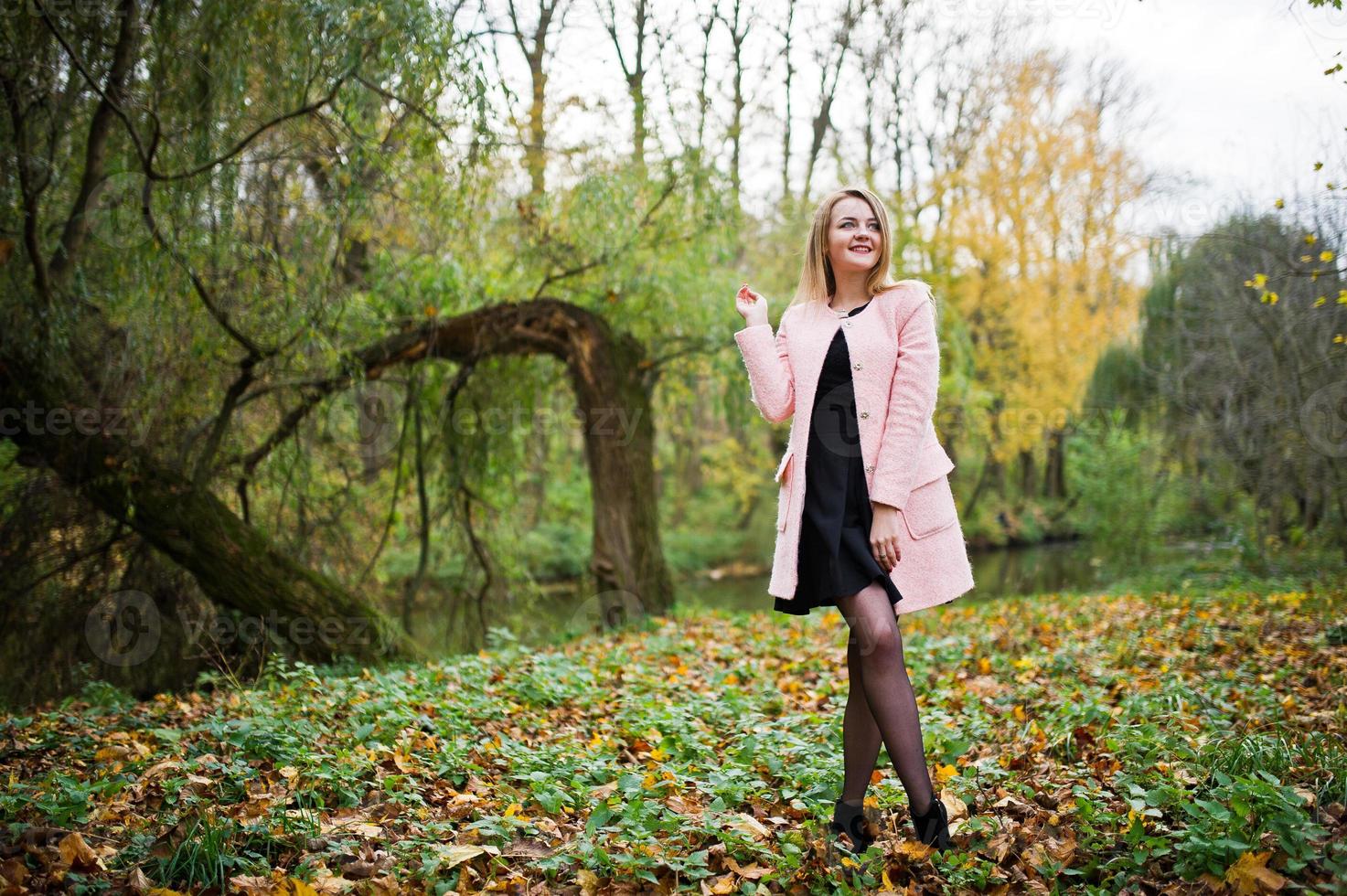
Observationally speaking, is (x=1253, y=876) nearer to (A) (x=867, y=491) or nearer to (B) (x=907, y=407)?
(A) (x=867, y=491)

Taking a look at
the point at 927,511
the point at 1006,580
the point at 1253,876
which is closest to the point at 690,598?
the point at 1006,580

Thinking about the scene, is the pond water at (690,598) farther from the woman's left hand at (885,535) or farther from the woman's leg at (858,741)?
the woman's left hand at (885,535)

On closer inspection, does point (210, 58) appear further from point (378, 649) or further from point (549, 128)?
point (378, 649)

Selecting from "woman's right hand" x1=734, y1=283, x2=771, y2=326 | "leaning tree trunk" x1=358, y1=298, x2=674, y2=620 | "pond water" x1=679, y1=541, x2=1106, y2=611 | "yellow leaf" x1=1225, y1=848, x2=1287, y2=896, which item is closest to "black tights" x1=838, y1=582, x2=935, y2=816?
"yellow leaf" x1=1225, y1=848, x2=1287, y2=896

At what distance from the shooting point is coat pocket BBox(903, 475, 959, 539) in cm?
268

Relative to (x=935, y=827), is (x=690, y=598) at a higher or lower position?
lower

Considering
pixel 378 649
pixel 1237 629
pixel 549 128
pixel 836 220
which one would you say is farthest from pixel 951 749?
pixel 549 128

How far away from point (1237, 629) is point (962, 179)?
41.2 feet

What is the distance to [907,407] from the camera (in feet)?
8.73

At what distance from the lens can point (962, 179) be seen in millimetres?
17359

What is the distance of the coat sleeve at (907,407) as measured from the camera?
2615 mm

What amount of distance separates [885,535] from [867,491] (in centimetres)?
13

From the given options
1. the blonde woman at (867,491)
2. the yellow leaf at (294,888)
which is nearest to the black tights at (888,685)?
the blonde woman at (867,491)

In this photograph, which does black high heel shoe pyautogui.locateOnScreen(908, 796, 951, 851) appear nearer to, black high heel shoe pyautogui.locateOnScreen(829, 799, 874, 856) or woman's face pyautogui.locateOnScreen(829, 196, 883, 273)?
black high heel shoe pyautogui.locateOnScreen(829, 799, 874, 856)
